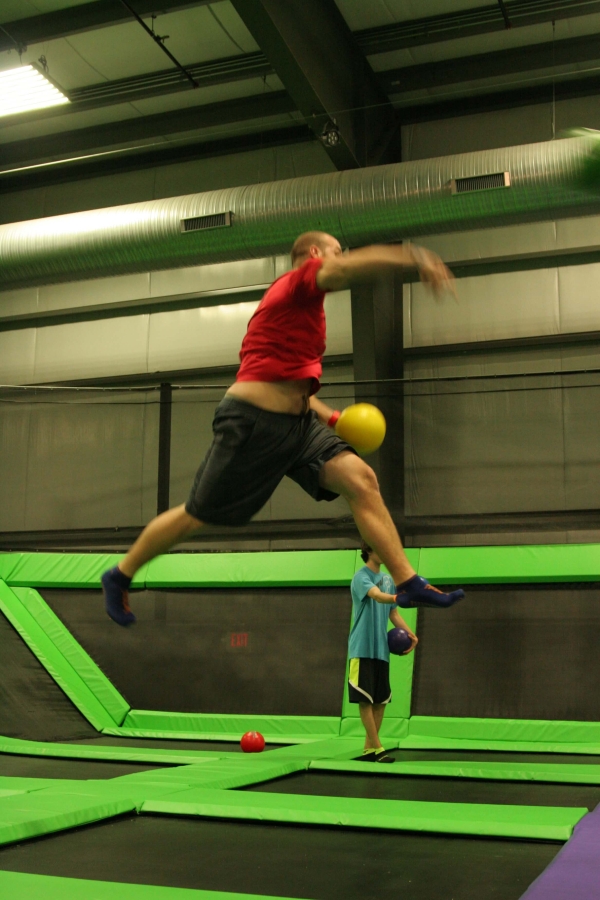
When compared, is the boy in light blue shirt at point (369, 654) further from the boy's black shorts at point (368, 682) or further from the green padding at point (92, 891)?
the green padding at point (92, 891)

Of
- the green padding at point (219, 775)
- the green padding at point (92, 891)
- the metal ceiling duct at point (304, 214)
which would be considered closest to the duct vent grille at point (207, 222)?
the metal ceiling duct at point (304, 214)

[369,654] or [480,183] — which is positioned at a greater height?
[480,183]

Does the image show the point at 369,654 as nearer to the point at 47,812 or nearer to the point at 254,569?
the point at 254,569

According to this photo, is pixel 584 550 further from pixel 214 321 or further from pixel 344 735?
pixel 214 321

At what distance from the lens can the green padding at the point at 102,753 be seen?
549cm

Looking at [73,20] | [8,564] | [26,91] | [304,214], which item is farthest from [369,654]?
[73,20]

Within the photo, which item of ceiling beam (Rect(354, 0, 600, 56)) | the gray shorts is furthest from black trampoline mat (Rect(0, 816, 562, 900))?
ceiling beam (Rect(354, 0, 600, 56))

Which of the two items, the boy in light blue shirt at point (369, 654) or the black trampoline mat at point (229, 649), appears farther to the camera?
the black trampoline mat at point (229, 649)

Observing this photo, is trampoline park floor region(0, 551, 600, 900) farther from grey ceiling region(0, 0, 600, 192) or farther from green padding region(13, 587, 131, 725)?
grey ceiling region(0, 0, 600, 192)

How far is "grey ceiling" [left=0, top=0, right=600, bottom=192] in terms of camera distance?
26.3 feet

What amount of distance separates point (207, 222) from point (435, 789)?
5599 millimetres

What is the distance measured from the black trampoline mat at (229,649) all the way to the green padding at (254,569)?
0.09m

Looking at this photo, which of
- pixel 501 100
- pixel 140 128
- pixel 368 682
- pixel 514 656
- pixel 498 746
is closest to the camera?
pixel 368 682

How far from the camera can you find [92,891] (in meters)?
2.39
